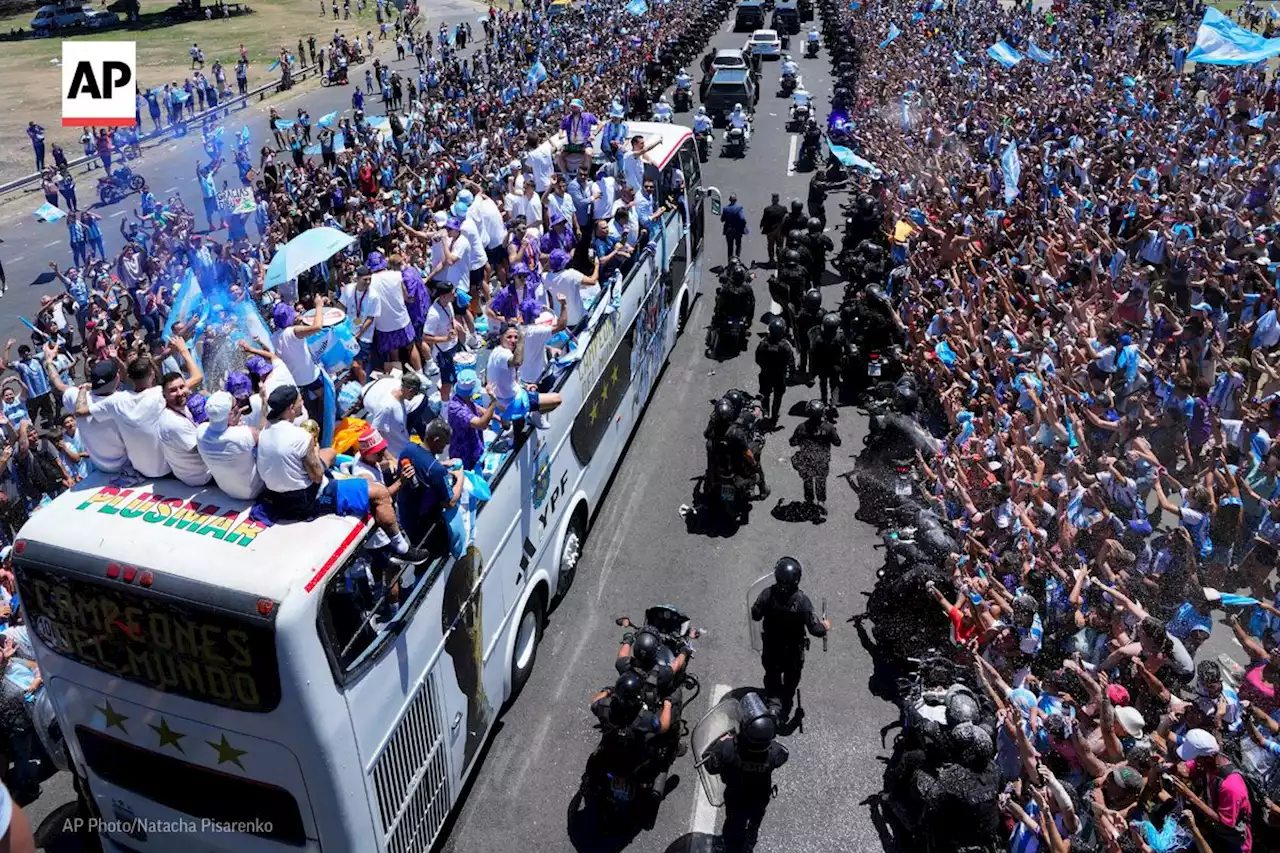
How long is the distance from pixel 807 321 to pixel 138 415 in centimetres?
905

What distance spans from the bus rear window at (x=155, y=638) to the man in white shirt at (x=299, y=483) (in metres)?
0.72

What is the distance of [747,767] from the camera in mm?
6293

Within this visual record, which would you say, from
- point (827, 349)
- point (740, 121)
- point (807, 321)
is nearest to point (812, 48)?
point (740, 121)

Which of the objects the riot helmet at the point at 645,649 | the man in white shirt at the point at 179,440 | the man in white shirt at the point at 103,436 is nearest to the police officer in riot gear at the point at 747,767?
the riot helmet at the point at 645,649

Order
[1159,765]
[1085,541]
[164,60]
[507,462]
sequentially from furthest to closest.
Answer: [164,60] → [1085,541] → [507,462] → [1159,765]

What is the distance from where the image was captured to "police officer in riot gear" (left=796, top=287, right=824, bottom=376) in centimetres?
1223

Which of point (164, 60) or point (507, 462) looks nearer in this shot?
point (507, 462)

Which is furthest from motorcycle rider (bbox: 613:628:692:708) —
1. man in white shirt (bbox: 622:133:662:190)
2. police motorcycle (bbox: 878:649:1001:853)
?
man in white shirt (bbox: 622:133:662:190)

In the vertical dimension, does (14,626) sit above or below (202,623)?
below

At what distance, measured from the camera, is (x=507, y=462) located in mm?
6848

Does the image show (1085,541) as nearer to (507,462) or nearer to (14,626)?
(507,462)

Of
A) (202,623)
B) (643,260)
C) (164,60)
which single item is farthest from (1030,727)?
(164,60)

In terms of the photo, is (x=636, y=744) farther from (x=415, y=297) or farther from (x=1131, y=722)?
(x=415, y=297)

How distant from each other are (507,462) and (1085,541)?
4740 millimetres
